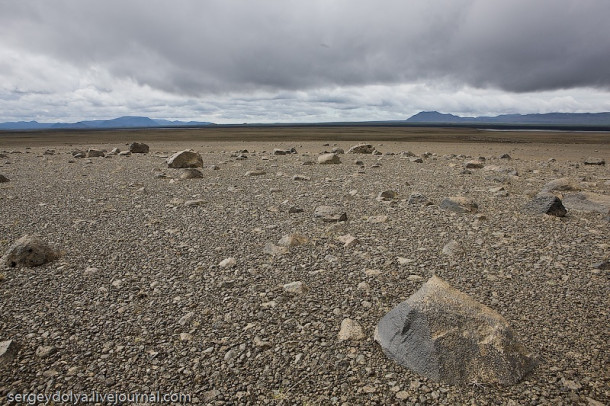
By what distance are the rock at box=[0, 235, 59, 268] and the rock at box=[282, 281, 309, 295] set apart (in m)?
4.99

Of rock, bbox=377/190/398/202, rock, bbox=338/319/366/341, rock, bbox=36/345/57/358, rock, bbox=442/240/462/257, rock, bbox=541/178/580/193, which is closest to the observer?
rock, bbox=36/345/57/358

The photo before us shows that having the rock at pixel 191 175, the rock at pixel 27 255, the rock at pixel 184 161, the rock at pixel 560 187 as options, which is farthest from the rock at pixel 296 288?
the rock at pixel 184 161

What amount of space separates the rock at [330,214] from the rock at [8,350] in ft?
22.8

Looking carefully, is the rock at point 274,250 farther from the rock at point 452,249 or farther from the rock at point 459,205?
the rock at point 459,205

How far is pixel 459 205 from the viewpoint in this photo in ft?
35.0

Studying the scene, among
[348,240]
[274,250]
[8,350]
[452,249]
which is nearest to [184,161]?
[274,250]

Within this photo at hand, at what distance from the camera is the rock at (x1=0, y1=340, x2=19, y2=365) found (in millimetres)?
4617

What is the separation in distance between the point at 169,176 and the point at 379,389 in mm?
16549

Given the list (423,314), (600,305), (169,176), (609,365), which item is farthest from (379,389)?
(169,176)

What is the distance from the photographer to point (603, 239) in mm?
8234

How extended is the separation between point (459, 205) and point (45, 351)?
32.5 feet

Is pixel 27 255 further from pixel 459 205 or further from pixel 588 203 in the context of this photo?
pixel 588 203

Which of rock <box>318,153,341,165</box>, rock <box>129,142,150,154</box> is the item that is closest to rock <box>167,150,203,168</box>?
rock <box>318,153,341,165</box>

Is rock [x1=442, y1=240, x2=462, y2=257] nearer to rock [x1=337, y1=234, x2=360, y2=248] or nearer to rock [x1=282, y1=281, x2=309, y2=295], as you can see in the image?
rock [x1=337, y1=234, x2=360, y2=248]
